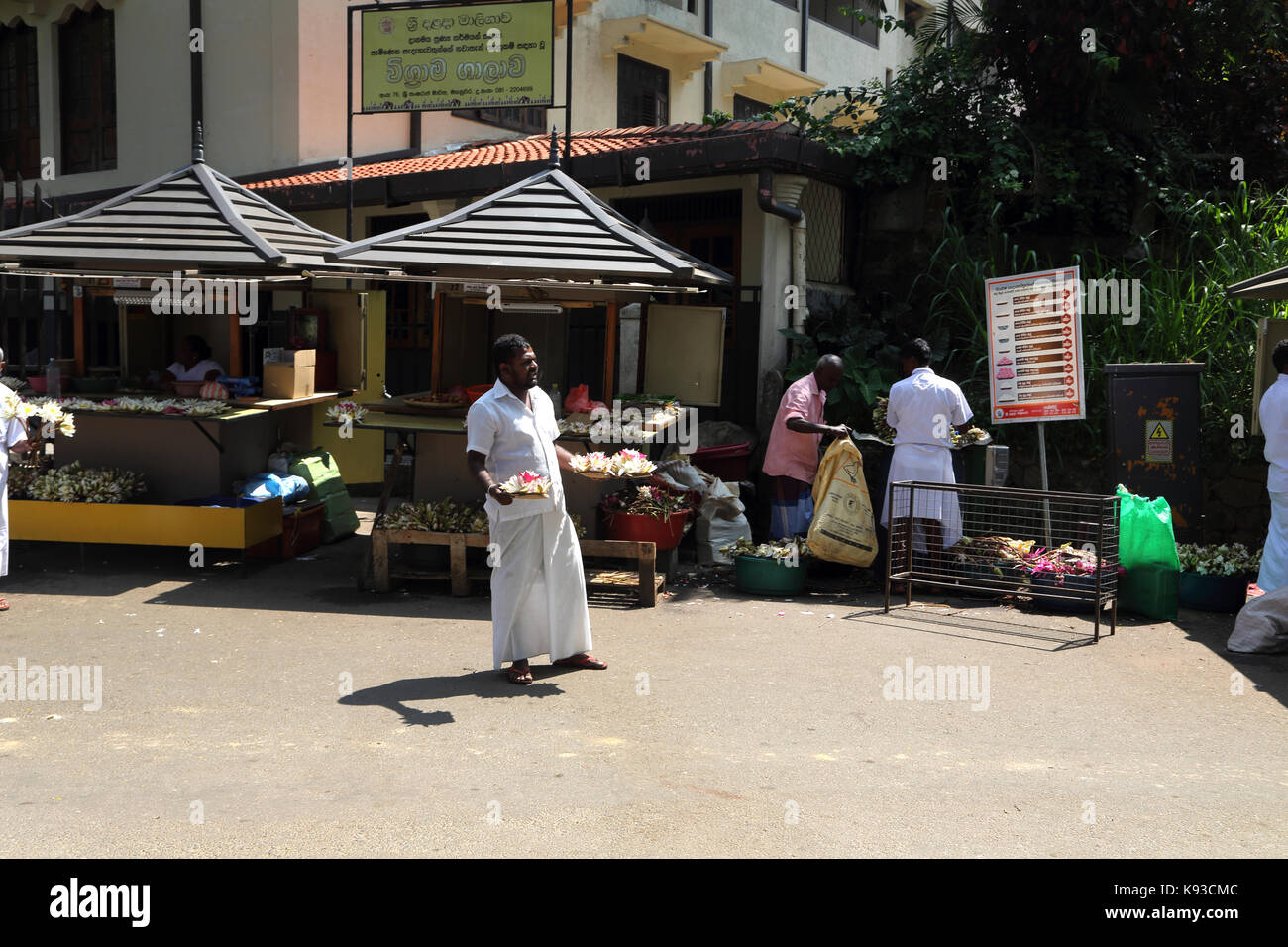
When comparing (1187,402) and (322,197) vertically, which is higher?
(322,197)

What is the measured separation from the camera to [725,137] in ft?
38.3

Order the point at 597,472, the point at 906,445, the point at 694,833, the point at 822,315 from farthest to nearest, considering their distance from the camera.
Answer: the point at 822,315 < the point at 906,445 < the point at 597,472 < the point at 694,833

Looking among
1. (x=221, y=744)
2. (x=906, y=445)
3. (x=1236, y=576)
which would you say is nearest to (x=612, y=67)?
(x=906, y=445)

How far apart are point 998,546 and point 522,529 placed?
4102 millimetres

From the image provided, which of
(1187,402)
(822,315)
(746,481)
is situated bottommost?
(746,481)

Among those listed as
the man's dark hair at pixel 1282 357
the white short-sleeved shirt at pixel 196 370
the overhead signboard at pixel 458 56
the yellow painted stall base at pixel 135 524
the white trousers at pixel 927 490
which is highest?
the overhead signboard at pixel 458 56

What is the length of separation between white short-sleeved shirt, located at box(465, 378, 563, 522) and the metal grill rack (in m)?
3.02

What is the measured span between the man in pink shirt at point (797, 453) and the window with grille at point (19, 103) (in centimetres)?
1670

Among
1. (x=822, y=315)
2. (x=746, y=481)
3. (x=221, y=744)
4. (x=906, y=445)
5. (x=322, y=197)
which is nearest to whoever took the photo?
(x=221, y=744)

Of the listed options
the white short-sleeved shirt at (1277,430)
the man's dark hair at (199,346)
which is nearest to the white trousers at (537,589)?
the white short-sleeved shirt at (1277,430)

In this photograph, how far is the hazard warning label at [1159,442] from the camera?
9359 mm

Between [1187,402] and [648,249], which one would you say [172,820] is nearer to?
[648,249]

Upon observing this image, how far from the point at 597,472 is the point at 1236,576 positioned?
187 inches

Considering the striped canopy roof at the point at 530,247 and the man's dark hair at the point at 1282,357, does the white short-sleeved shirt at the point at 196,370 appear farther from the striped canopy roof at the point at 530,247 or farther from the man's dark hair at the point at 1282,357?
the man's dark hair at the point at 1282,357
